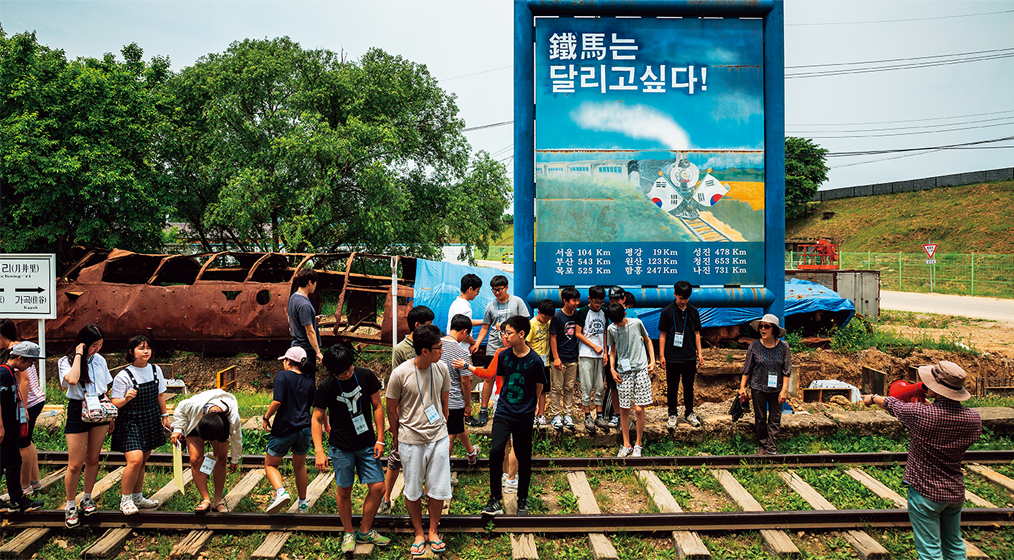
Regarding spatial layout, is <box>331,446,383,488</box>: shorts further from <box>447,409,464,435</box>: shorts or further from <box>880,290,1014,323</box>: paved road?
<box>880,290,1014,323</box>: paved road

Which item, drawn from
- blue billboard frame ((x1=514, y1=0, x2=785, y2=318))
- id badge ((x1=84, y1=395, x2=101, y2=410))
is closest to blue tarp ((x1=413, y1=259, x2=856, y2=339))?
blue billboard frame ((x1=514, y1=0, x2=785, y2=318))

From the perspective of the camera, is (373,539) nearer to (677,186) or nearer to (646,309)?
(677,186)

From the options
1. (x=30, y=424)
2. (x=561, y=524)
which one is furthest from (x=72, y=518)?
(x=561, y=524)

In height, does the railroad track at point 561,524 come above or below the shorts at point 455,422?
below

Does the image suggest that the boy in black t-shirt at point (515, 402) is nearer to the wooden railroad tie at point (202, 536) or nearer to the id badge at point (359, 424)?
the id badge at point (359, 424)

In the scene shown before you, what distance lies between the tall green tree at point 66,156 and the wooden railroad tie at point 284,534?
11.1 metres

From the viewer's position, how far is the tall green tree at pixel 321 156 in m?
16.7

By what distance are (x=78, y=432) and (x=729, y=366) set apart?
939cm

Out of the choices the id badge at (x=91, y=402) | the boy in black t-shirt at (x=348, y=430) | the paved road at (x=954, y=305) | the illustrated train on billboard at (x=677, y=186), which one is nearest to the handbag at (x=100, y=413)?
the id badge at (x=91, y=402)

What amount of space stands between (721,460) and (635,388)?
3.95ft

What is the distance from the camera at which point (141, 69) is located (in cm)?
1758

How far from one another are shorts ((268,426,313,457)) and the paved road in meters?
21.9

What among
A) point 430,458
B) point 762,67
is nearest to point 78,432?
point 430,458

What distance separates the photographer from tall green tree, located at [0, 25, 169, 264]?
508 inches
